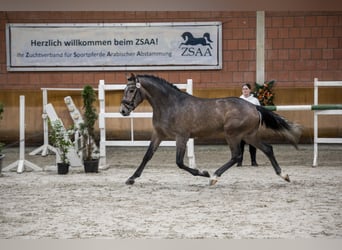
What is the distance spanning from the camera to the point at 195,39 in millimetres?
12141

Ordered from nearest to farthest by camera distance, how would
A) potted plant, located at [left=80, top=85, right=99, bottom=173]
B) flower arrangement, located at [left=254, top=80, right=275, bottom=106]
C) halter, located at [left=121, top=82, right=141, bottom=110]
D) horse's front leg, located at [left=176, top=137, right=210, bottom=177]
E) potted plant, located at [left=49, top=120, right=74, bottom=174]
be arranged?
horse's front leg, located at [left=176, top=137, right=210, bottom=177] < halter, located at [left=121, top=82, right=141, bottom=110] < potted plant, located at [left=49, top=120, right=74, bottom=174] < potted plant, located at [left=80, top=85, right=99, bottom=173] < flower arrangement, located at [left=254, top=80, right=275, bottom=106]

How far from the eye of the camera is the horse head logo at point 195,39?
12141 mm

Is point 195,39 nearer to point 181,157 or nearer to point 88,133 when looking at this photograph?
point 88,133

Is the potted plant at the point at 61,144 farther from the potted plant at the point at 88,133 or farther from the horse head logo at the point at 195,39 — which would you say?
the horse head logo at the point at 195,39

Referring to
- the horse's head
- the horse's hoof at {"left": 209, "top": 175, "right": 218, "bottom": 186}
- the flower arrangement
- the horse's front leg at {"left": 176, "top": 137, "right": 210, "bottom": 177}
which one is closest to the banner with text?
the flower arrangement

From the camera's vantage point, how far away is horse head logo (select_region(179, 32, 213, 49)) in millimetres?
12141

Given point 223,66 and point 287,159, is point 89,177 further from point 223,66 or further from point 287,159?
point 223,66

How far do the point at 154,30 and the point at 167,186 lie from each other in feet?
17.9

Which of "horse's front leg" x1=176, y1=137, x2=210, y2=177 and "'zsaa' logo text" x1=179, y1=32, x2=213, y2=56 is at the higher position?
"'zsaa' logo text" x1=179, y1=32, x2=213, y2=56

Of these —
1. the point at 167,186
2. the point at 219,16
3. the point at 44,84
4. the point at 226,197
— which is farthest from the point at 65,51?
the point at 226,197

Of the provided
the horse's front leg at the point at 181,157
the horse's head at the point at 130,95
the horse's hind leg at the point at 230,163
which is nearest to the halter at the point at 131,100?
the horse's head at the point at 130,95

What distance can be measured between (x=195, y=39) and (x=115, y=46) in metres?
1.55

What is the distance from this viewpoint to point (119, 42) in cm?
1220

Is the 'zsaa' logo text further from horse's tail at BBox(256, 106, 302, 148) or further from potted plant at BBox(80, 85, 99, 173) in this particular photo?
horse's tail at BBox(256, 106, 302, 148)
